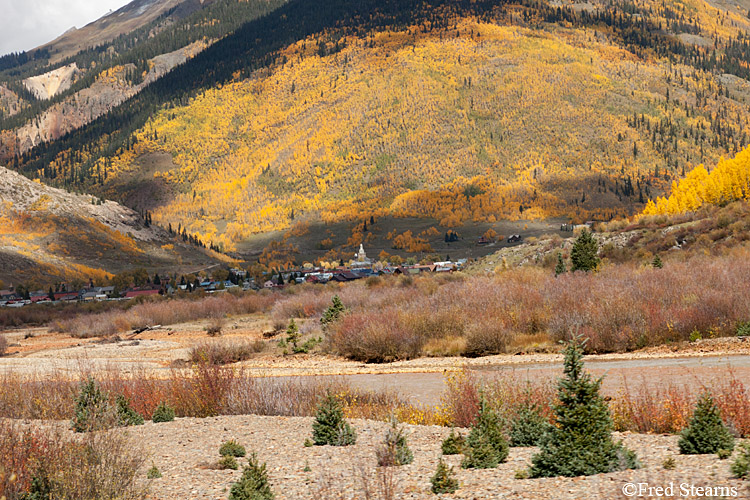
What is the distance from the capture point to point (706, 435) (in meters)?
9.83

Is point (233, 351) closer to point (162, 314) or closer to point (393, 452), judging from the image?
point (393, 452)

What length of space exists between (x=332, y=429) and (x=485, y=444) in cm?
308

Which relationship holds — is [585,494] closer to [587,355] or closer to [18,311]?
[587,355]

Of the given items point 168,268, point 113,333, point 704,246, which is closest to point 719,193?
point 704,246

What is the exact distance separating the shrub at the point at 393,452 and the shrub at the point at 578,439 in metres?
2.10

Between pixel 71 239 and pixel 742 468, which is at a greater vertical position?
pixel 71 239

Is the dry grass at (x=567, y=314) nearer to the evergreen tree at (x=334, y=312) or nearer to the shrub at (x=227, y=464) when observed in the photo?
the evergreen tree at (x=334, y=312)

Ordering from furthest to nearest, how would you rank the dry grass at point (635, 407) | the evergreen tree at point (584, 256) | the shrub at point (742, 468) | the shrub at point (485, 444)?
the evergreen tree at point (584, 256) < the dry grass at point (635, 407) < the shrub at point (485, 444) < the shrub at point (742, 468)

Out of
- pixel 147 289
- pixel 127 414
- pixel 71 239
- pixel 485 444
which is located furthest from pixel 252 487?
pixel 71 239

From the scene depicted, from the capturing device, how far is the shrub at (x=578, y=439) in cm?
934

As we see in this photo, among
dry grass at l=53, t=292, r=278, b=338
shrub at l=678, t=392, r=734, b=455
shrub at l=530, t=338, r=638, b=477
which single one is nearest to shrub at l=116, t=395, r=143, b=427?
shrub at l=530, t=338, r=638, b=477

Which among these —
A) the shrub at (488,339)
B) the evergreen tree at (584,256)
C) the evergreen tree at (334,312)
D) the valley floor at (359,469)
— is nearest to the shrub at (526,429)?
the valley floor at (359,469)

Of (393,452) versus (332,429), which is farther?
(332,429)

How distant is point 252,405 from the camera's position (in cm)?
1700
